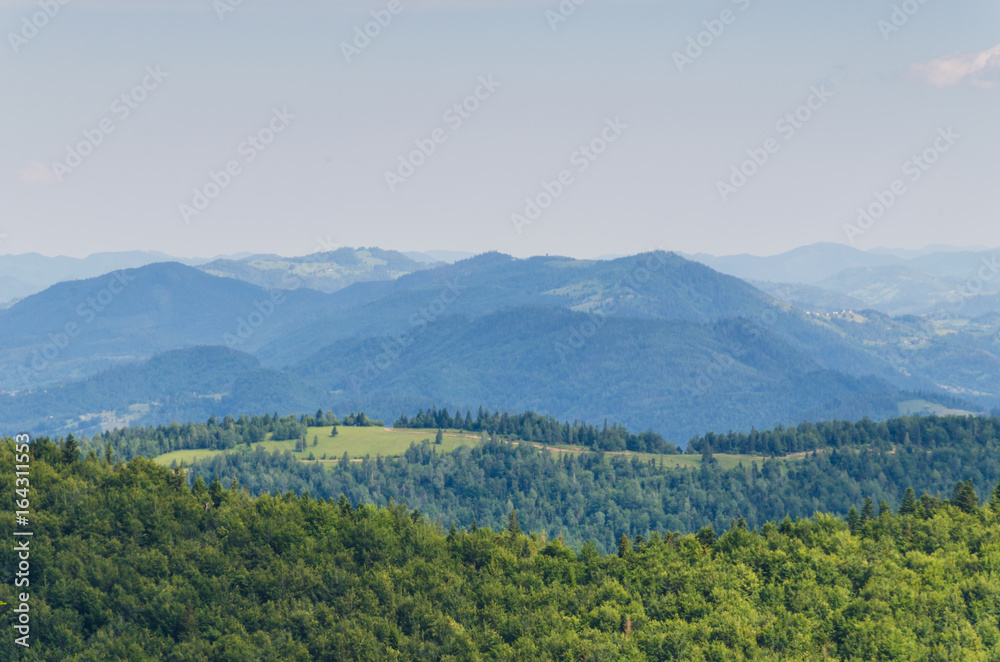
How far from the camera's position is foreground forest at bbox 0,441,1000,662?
117188 mm

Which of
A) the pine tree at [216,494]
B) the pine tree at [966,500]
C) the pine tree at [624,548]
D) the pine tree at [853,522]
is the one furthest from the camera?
the pine tree at [966,500]

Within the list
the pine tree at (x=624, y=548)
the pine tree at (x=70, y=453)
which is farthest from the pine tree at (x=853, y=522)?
the pine tree at (x=70, y=453)

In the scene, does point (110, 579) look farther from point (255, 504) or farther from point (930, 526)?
point (930, 526)

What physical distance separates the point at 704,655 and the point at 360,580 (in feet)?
158

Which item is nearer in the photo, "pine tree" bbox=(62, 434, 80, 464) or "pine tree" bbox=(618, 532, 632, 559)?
"pine tree" bbox=(618, 532, 632, 559)

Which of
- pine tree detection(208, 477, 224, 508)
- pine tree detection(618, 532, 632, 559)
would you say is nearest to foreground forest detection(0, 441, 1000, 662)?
pine tree detection(208, 477, 224, 508)

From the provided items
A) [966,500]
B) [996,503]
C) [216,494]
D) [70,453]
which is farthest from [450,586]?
[996,503]

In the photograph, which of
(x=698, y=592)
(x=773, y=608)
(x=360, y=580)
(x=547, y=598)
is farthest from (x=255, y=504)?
(x=773, y=608)

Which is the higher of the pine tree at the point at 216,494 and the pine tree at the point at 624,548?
the pine tree at the point at 216,494

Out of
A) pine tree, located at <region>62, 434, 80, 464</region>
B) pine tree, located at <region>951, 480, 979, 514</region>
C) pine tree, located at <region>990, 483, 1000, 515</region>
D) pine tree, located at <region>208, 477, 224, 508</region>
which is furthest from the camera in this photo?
pine tree, located at <region>951, 480, 979, 514</region>

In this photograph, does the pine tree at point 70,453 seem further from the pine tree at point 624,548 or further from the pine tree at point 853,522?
the pine tree at point 853,522

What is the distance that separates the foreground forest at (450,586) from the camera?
117 meters

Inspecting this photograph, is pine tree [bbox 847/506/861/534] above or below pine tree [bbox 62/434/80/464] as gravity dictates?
below

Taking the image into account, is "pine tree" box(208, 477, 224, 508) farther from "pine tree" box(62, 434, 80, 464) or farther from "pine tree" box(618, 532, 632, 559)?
"pine tree" box(618, 532, 632, 559)
